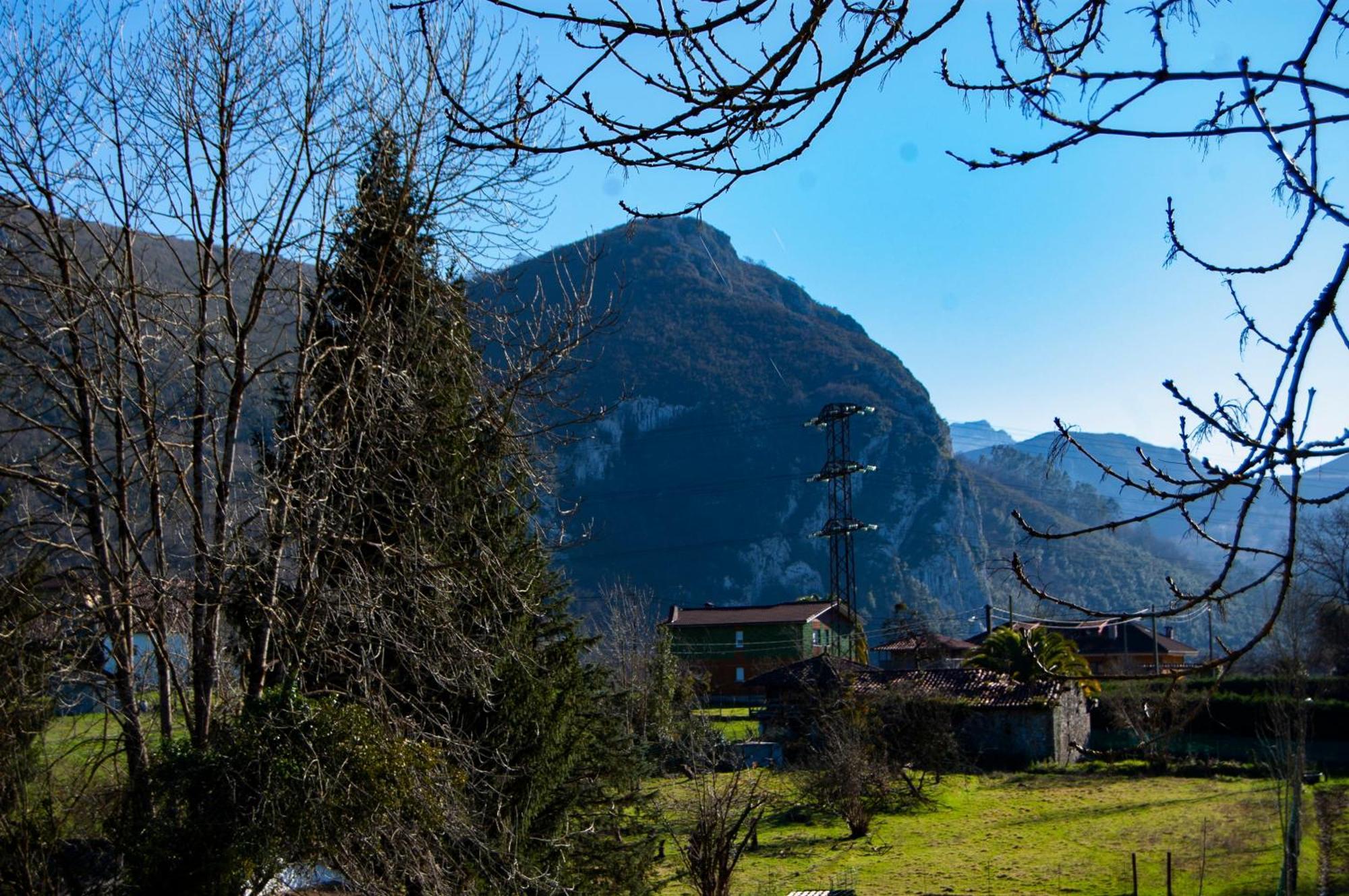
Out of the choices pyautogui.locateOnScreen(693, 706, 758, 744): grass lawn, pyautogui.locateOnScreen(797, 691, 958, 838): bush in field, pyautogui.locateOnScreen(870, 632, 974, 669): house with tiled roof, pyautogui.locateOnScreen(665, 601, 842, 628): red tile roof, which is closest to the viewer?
pyautogui.locateOnScreen(797, 691, 958, 838): bush in field

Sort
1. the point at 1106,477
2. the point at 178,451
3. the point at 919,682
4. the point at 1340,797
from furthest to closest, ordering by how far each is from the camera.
A: the point at 919,682, the point at 1340,797, the point at 178,451, the point at 1106,477

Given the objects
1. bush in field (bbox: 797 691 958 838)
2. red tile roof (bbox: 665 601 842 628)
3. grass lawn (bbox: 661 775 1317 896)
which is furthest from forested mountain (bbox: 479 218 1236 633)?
grass lawn (bbox: 661 775 1317 896)

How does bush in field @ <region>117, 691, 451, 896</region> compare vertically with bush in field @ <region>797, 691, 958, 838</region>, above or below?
above

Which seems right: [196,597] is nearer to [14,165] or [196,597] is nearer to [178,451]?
[178,451]

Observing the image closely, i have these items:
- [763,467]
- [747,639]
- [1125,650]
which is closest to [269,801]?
[747,639]

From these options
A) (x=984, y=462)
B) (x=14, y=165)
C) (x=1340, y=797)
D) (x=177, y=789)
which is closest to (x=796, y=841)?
(x=1340, y=797)

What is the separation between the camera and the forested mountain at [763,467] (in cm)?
9931

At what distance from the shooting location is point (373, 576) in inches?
340

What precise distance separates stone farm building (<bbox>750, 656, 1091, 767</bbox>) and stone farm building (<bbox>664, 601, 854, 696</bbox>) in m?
18.3

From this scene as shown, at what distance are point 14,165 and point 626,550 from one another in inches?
3669

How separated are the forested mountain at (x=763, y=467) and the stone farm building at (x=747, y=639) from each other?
112 ft

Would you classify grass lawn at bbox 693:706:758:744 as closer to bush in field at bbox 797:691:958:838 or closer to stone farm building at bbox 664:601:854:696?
bush in field at bbox 797:691:958:838

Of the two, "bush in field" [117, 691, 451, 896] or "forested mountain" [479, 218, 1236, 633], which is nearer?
"bush in field" [117, 691, 451, 896]

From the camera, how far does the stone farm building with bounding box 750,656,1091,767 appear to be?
32938 millimetres
